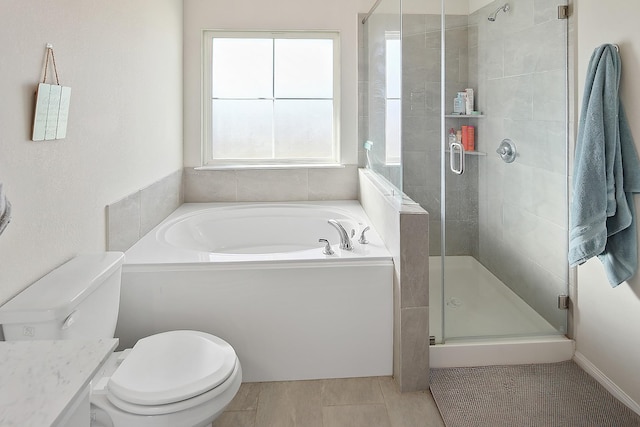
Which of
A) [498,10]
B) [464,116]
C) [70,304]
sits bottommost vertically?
[70,304]

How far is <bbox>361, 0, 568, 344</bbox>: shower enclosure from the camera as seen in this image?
8.11 ft

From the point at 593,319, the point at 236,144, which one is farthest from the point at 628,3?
the point at 236,144

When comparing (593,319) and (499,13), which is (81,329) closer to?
(593,319)

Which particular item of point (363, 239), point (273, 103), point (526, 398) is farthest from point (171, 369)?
point (273, 103)

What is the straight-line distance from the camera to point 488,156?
2.69 meters

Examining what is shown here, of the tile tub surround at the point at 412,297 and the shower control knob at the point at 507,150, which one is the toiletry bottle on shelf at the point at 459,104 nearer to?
the shower control knob at the point at 507,150

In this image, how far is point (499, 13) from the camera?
264 centimetres

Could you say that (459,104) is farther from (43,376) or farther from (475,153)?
(43,376)

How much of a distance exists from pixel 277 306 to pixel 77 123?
1.14 m

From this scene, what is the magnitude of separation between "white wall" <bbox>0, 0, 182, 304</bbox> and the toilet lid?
1.41ft

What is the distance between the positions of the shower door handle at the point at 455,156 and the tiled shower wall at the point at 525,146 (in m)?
0.13

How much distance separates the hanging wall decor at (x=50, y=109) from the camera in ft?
5.35

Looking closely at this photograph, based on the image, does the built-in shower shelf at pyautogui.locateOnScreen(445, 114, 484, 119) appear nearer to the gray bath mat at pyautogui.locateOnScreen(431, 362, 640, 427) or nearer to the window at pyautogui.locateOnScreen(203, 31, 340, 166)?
the gray bath mat at pyautogui.locateOnScreen(431, 362, 640, 427)

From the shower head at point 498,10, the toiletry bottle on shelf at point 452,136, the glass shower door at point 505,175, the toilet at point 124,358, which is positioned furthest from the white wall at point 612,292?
the toilet at point 124,358
